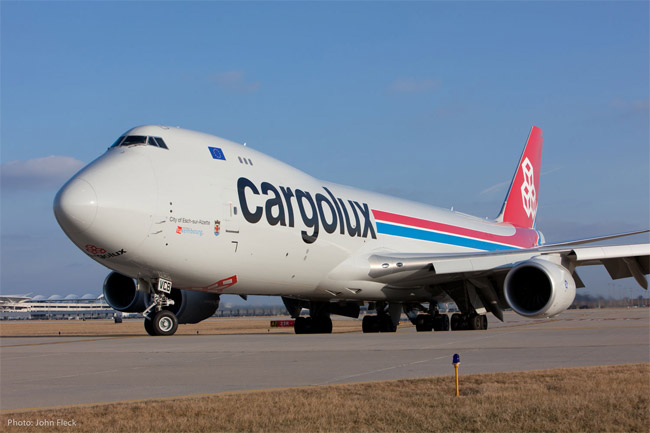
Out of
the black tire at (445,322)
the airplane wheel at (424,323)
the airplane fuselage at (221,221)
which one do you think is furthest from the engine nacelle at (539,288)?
the airplane wheel at (424,323)

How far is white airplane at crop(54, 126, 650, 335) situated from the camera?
14094mm

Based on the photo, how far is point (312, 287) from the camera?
734 inches

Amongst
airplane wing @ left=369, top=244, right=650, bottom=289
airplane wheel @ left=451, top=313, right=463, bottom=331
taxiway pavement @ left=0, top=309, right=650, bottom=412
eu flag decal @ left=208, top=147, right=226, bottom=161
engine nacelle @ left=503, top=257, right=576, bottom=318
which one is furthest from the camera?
→ airplane wheel @ left=451, top=313, right=463, bottom=331

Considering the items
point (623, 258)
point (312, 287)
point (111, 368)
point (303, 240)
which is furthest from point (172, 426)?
point (623, 258)

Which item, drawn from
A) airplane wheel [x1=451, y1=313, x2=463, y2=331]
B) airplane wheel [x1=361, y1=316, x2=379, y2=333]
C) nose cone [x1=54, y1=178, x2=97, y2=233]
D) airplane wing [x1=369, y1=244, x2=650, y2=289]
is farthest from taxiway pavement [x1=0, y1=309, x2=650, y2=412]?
airplane wheel [x1=361, y1=316, x2=379, y2=333]

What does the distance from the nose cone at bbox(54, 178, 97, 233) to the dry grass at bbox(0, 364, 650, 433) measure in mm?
7623

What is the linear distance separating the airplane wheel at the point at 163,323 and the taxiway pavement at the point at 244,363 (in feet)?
3.19

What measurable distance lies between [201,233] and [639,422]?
10.8 m

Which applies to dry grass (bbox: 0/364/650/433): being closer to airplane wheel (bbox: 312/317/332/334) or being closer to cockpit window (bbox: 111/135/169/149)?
cockpit window (bbox: 111/135/169/149)

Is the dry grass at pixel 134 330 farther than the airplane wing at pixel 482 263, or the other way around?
the dry grass at pixel 134 330

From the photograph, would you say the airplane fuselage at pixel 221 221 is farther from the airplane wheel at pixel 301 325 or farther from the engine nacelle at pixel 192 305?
the airplane wheel at pixel 301 325

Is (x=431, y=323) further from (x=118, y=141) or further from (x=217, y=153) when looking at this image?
(x=118, y=141)

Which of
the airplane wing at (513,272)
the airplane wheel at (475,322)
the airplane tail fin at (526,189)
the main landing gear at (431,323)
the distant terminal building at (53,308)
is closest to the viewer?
the airplane wing at (513,272)

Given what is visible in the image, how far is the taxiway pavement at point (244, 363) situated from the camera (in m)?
7.56
